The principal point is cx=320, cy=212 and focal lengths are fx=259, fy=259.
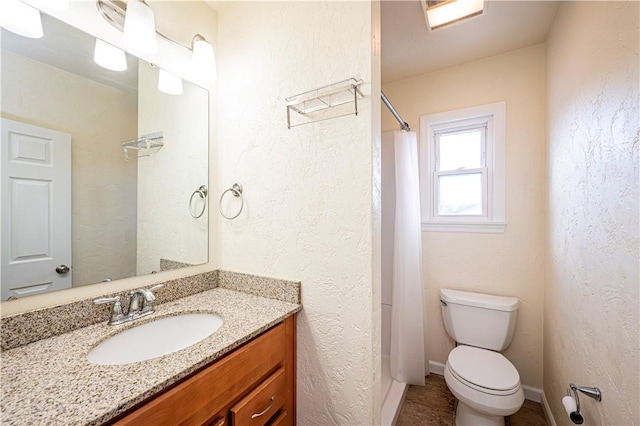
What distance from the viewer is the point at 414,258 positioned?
1883mm

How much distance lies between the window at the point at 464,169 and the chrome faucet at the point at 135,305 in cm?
194

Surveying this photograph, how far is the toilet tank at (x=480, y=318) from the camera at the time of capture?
174 cm

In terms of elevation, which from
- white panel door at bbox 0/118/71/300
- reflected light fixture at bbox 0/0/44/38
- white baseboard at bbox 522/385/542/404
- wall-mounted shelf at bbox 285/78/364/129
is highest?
reflected light fixture at bbox 0/0/44/38

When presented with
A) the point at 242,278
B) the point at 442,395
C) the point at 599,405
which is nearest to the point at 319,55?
the point at 242,278

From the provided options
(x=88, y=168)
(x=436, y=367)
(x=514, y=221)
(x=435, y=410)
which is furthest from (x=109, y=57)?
(x=436, y=367)

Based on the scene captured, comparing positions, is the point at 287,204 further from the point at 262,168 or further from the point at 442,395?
the point at 442,395

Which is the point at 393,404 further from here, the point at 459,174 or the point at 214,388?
the point at 459,174

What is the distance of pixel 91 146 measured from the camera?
102cm

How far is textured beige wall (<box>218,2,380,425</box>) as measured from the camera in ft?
3.48

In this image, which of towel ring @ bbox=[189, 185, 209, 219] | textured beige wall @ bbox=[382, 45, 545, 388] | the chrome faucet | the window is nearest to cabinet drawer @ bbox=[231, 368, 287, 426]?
the chrome faucet

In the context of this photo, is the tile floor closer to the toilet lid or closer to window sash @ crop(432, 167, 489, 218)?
the toilet lid

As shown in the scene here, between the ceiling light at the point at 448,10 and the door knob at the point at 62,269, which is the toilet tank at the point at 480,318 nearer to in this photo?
the ceiling light at the point at 448,10

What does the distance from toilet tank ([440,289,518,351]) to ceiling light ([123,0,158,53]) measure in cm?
230

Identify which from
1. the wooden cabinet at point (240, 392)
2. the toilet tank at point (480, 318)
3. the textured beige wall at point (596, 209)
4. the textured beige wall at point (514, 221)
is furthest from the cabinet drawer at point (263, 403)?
the textured beige wall at point (514, 221)
